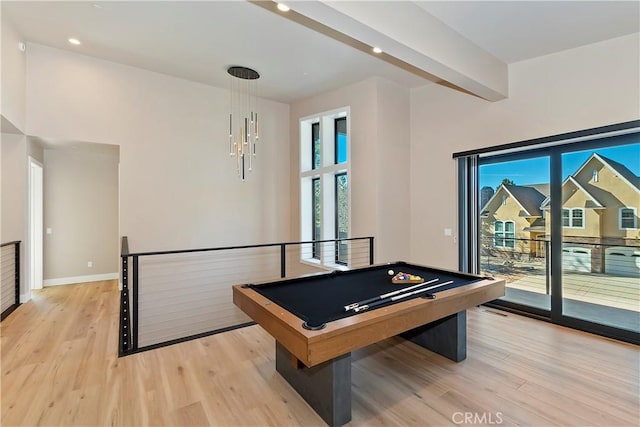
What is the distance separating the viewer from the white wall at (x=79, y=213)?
599cm

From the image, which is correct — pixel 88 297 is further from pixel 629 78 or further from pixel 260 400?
pixel 629 78

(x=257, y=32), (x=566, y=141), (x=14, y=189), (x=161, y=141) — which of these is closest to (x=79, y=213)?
(x=14, y=189)

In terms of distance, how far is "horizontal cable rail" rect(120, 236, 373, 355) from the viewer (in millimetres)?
4965

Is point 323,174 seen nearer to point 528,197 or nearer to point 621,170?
point 528,197

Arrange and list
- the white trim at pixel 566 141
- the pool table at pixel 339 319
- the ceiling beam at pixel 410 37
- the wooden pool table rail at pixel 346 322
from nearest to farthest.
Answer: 1. the wooden pool table rail at pixel 346 322
2. the pool table at pixel 339 319
3. the ceiling beam at pixel 410 37
4. the white trim at pixel 566 141

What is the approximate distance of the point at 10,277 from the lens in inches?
170

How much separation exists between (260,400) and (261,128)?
199 inches

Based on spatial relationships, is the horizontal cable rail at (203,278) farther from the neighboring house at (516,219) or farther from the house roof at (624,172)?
the house roof at (624,172)

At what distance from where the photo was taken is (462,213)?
188 inches

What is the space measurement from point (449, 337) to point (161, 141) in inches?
198

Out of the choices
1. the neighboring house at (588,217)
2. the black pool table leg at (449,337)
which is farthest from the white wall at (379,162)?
the black pool table leg at (449,337)

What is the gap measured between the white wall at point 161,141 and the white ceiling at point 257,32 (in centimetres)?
36

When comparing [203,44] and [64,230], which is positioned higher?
[203,44]

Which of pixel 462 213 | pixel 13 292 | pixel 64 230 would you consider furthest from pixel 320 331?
pixel 64 230
